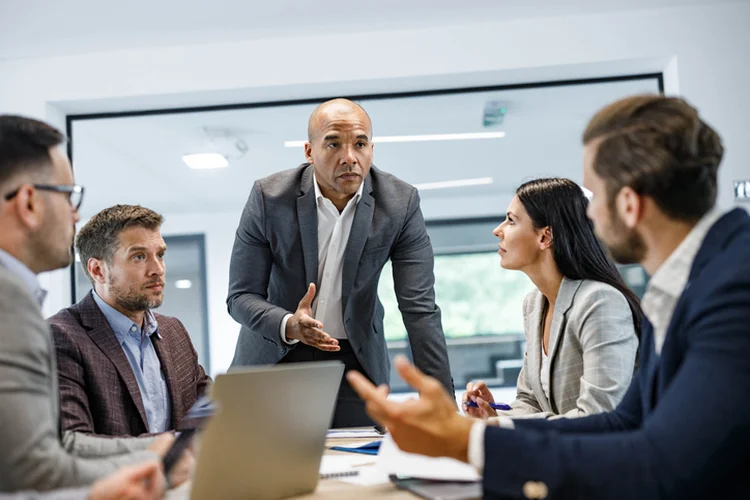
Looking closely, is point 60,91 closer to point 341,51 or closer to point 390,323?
point 341,51

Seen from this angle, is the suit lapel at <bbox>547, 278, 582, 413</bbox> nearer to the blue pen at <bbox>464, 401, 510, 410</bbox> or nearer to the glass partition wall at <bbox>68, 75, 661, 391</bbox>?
the blue pen at <bbox>464, 401, 510, 410</bbox>

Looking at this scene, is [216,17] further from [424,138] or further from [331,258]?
[331,258]

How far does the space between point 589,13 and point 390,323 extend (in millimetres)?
3764

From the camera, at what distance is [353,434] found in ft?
6.63

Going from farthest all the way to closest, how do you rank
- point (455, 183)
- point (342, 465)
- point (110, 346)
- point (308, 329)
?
point (455, 183) → point (308, 329) → point (110, 346) → point (342, 465)

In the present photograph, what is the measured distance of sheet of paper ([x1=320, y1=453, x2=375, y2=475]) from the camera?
148cm

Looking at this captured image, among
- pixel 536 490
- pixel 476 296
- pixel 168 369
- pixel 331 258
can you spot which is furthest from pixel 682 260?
pixel 476 296

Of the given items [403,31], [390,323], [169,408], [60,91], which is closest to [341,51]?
[403,31]

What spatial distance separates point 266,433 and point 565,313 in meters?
1.12

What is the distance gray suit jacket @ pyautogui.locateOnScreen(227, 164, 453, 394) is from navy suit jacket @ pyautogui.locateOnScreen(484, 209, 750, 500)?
1.55 metres

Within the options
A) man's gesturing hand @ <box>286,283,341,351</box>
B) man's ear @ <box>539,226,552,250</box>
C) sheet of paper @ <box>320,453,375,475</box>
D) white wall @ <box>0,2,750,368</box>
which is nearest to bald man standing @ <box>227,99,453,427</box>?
man's gesturing hand @ <box>286,283,341,351</box>

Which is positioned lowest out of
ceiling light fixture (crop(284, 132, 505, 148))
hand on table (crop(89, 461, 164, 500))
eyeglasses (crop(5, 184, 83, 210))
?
hand on table (crop(89, 461, 164, 500))

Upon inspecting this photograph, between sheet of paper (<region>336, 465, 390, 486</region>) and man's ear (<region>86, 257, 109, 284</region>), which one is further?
man's ear (<region>86, 257, 109, 284</region>)

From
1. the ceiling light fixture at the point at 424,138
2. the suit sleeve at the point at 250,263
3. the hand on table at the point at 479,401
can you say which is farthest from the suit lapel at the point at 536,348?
the ceiling light fixture at the point at 424,138
